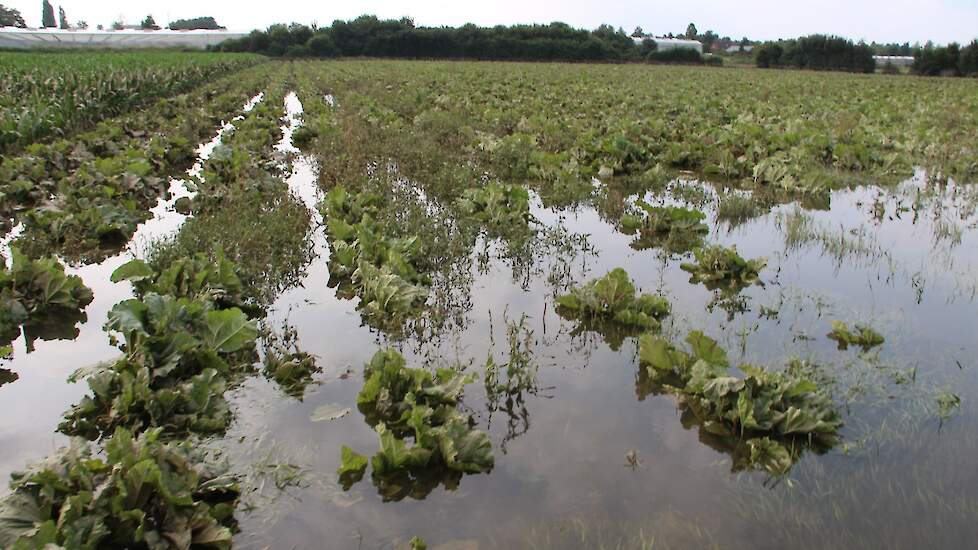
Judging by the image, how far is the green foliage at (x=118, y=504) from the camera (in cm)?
266

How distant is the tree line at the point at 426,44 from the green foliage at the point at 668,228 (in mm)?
58114

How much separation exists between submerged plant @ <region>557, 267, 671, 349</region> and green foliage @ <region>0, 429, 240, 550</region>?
114 inches

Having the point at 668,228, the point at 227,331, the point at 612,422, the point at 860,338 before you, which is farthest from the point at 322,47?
the point at 612,422

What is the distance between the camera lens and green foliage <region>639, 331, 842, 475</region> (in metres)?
3.44

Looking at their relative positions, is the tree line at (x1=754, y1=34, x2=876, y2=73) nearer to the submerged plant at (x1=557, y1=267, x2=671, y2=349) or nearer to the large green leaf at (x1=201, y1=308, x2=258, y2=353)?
the submerged plant at (x1=557, y1=267, x2=671, y2=349)

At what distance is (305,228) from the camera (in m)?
7.20

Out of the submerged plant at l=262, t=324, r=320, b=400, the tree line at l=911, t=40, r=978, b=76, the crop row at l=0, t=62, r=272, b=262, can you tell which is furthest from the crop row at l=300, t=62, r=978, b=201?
the tree line at l=911, t=40, r=978, b=76

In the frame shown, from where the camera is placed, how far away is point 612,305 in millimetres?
5082

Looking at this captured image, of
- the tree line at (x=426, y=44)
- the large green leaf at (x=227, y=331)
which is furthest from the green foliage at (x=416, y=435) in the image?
the tree line at (x=426, y=44)

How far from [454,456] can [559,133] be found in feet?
32.7

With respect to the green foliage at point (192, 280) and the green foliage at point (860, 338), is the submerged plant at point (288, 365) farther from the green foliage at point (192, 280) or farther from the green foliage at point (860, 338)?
the green foliage at point (860, 338)

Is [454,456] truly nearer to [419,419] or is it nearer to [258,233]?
[419,419]

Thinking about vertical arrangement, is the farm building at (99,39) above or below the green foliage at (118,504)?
above

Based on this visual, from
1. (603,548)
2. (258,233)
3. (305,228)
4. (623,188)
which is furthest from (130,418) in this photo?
(623,188)
